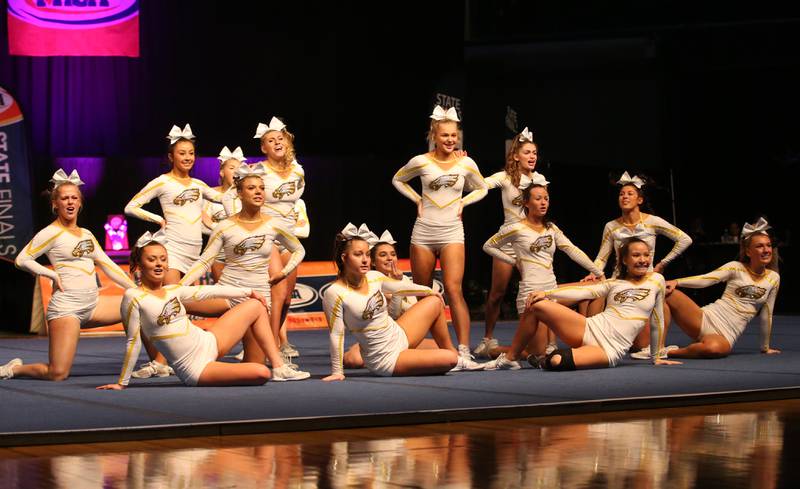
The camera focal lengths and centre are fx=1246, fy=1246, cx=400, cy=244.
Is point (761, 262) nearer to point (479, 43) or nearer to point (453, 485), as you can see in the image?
point (453, 485)

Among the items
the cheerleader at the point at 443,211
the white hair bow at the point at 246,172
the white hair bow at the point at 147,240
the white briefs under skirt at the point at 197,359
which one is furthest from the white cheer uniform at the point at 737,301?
the white hair bow at the point at 147,240

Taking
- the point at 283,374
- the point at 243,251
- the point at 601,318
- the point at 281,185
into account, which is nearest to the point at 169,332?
the point at 283,374

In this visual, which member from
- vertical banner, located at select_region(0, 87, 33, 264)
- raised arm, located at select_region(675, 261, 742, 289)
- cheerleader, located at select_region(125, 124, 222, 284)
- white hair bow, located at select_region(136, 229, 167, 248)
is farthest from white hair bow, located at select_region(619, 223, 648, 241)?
vertical banner, located at select_region(0, 87, 33, 264)

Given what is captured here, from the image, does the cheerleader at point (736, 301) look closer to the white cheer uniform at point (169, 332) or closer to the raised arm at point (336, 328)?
the raised arm at point (336, 328)

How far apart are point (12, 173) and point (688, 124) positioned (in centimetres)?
1038

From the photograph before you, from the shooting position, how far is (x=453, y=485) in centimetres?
385

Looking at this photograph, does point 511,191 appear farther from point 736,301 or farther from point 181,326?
point 181,326

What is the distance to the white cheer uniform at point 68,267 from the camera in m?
6.87

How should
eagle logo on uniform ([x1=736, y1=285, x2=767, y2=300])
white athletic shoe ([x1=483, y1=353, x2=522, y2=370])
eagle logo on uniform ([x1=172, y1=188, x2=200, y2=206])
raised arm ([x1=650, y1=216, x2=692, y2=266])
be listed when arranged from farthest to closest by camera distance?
raised arm ([x1=650, y1=216, x2=692, y2=266]), eagle logo on uniform ([x1=736, y1=285, x2=767, y2=300]), eagle logo on uniform ([x1=172, y1=188, x2=200, y2=206]), white athletic shoe ([x1=483, y1=353, x2=522, y2=370])

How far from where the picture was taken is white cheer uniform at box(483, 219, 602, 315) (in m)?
7.89

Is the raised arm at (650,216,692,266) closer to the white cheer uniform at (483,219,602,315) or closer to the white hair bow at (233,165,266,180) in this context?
the white cheer uniform at (483,219,602,315)

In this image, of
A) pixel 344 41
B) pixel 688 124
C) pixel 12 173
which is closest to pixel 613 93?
pixel 688 124

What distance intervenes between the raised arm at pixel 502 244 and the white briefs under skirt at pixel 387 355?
4.84 feet

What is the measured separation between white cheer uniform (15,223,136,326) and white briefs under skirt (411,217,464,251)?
196cm
